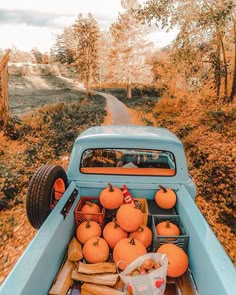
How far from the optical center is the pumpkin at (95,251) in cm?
236

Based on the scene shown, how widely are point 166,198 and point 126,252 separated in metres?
1.01

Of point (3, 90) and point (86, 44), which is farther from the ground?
point (86, 44)

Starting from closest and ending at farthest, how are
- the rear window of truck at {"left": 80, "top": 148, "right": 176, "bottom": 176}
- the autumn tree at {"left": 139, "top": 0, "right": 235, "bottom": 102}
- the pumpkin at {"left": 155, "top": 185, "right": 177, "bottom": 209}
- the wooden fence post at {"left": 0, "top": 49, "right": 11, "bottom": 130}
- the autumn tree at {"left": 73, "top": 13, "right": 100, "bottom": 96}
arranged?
1. the pumpkin at {"left": 155, "top": 185, "right": 177, "bottom": 209}
2. the rear window of truck at {"left": 80, "top": 148, "right": 176, "bottom": 176}
3. the wooden fence post at {"left": 0, "top": 49, "right": 11, "bottom": 130}
4. the autumn tree at {"left": 139, "top": 0, "right": 235, "bottom": 102}
5. the autumn tree at {"left": 73, "top": 13, "right": 100, "bottom": 96}

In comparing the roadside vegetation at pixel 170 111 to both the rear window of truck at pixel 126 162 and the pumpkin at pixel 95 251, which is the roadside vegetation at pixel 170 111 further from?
the pumpkin at pixel 95 251

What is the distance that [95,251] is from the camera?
2.36 m

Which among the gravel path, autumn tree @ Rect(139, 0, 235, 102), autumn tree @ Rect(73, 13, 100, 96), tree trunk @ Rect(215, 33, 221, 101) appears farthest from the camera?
autumn tree @ Rect(73, 13, 100, 96)

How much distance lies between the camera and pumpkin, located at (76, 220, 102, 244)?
2584 mm

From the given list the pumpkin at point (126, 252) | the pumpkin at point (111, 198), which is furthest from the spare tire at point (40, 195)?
the pumpkin at point (126, 252)

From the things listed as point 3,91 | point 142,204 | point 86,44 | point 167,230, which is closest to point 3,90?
point 3,91

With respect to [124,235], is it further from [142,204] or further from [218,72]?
[218,72]

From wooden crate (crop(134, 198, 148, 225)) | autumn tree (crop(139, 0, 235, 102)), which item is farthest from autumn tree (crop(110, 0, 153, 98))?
wooden crate (crop(134, 198, 148, 225))

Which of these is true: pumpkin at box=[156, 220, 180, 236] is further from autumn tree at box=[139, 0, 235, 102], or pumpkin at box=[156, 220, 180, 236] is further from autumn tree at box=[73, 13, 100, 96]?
autumn tree at box=[73, 13, 100, 96]

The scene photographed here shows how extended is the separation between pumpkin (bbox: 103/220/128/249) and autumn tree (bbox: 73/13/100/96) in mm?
23845

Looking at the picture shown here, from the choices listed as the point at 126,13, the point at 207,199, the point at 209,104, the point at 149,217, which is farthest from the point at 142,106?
the point at 149,217
